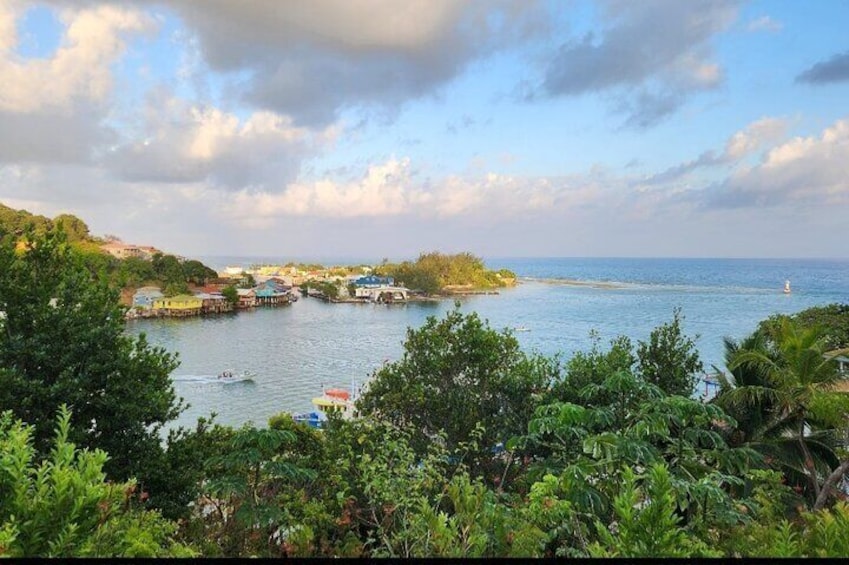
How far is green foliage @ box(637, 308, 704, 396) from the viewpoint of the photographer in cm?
696

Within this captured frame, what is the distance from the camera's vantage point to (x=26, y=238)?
6.05 meters

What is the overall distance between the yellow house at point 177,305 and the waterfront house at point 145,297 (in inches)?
13.9

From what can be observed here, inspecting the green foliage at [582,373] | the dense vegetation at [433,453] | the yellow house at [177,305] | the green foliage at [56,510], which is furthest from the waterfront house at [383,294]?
the green foliage at [56,510]

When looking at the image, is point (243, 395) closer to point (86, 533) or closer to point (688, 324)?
point (86, 533)

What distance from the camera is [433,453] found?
17.2 ft

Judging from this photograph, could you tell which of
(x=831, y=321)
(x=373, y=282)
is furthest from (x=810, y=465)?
(x=373, y=282)

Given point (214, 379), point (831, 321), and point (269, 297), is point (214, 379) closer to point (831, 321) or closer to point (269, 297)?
point (831, 321)

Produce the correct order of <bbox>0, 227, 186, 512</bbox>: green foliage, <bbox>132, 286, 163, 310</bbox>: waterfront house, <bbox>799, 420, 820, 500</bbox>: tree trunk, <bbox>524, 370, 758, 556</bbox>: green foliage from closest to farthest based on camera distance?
<bbox>524, 370, 758, 556</bbox>: green foliage
<bbox>0, 227, 186, 512</bbox>: green foliage
<bbox>799, 420, 820, 500</bbox>: tree trunk
<bbox>132, 286, 163, 310</bbox>: waterfront house

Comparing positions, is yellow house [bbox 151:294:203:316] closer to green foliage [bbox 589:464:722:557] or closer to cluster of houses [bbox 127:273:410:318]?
cluster of houses [bbox 127:273:410:318]

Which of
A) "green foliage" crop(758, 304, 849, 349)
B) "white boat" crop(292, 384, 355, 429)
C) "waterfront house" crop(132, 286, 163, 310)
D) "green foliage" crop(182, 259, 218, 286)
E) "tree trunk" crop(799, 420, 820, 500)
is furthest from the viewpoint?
"green foliage" crop(182, 259, 218, 286)

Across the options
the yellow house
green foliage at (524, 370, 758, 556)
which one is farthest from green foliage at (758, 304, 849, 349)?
the yellow house

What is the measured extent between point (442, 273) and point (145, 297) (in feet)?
100

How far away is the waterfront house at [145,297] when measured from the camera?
1491 inches

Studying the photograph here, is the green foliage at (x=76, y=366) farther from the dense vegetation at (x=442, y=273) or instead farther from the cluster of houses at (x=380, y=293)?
the dense vegetation at (x=442, y=273)
